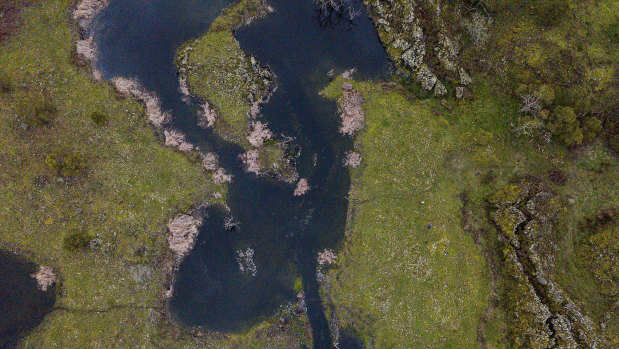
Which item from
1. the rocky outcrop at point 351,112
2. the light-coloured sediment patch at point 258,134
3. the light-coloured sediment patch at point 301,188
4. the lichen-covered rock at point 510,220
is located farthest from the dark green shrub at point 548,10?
the light-coloured sediment patch at point 258,134

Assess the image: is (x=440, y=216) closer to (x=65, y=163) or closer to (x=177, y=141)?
(x=177, y=141)

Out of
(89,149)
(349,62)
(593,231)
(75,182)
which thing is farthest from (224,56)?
(593,231)

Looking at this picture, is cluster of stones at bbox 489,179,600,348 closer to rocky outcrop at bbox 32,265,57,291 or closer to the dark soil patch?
rocky outcrop at bbox 32,265,57,291

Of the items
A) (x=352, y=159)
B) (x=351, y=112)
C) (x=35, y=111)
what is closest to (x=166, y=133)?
(x=35, y=111)

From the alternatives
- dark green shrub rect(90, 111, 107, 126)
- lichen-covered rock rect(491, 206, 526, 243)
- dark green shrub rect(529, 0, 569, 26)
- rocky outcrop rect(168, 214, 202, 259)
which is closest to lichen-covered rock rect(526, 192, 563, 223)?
lichen-covered rock rect(491, 206, 526, 243)

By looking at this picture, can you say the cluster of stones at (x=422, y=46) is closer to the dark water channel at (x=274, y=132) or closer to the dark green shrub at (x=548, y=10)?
the dark water channel at (x=274, y=132)

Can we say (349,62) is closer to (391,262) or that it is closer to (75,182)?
(391,262)
